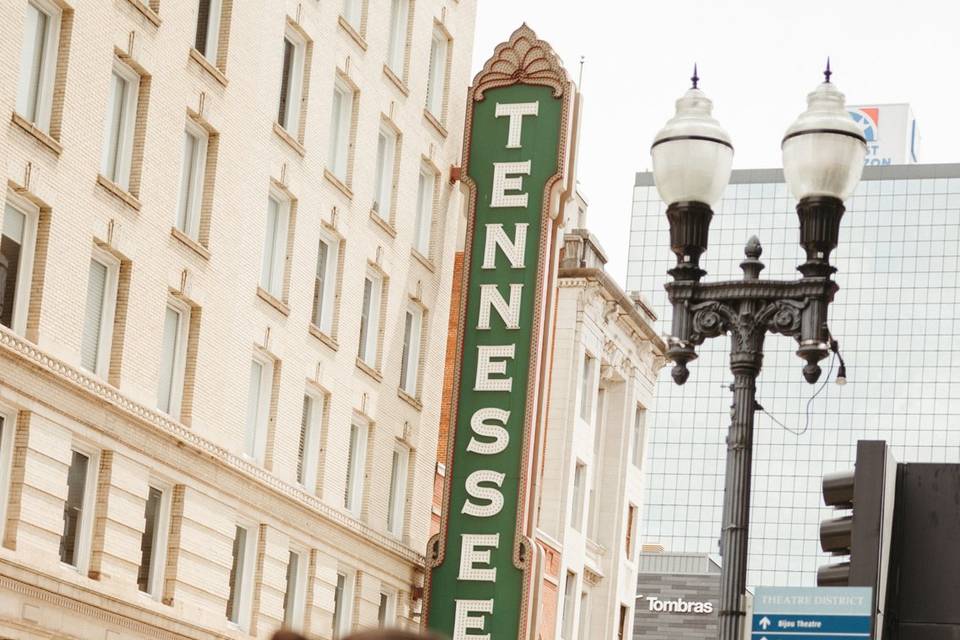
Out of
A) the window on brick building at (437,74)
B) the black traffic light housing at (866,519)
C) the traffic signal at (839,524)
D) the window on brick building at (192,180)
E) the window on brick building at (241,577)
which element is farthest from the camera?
the window on brick building at (437,74)

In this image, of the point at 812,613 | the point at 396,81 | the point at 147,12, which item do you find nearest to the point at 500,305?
the point at 396,81

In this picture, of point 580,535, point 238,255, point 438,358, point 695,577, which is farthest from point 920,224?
point 238,255

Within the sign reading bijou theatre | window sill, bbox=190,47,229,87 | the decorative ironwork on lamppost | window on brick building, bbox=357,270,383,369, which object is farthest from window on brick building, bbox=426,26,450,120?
the decorative ironwork on lamppost

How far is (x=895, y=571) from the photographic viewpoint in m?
16.9

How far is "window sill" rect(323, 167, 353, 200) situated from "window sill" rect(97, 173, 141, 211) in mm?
8692

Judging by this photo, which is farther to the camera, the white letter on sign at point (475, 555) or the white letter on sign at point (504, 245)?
the white letter on sign at point (504, 245)

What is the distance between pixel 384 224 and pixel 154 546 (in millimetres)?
12319

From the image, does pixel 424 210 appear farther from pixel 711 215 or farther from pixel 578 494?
pixel 711 215

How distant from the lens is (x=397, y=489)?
1834 inches

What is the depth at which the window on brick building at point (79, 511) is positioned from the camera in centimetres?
3184

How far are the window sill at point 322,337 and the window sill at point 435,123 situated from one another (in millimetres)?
7735

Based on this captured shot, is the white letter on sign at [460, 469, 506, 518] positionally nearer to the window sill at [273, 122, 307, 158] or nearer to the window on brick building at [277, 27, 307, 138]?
the window sill at [273, 122, 307, 158]

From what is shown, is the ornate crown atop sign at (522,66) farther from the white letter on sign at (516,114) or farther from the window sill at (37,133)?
the window sill at (37,133)

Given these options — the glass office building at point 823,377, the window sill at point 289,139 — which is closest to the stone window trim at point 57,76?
the window sill at point 289,139
